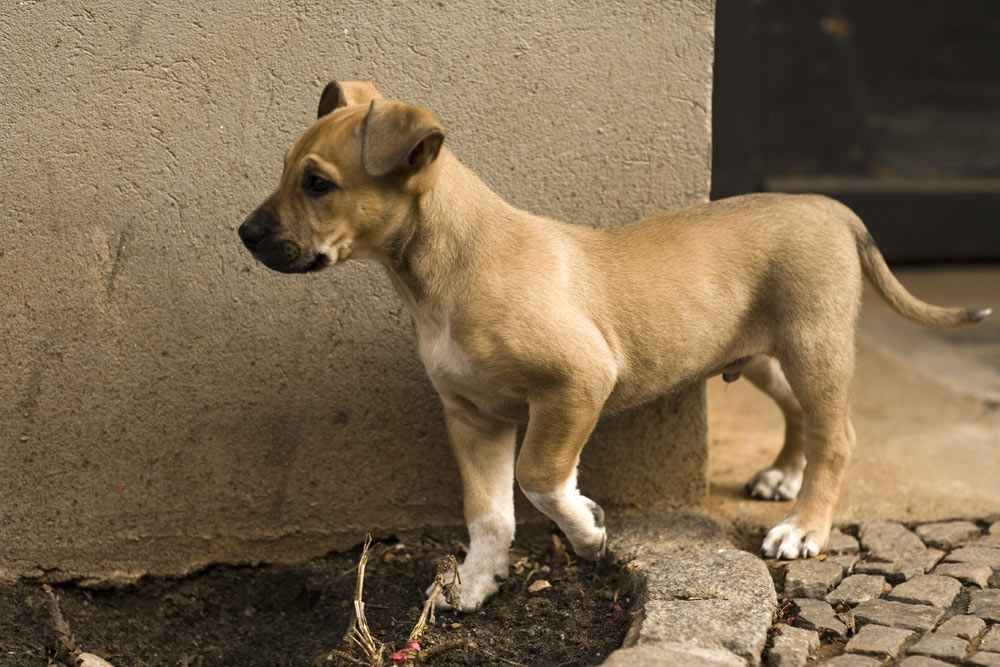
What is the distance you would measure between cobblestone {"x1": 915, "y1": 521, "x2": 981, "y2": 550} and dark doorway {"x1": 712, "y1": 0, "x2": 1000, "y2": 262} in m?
4.92

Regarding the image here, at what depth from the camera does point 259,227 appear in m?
3.55

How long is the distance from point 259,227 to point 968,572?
8.98ft

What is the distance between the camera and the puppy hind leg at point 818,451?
4.25 m

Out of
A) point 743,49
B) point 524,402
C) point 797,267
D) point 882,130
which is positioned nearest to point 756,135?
point 743,49

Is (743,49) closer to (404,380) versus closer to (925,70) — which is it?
(925,70)

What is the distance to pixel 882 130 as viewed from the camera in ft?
31.5

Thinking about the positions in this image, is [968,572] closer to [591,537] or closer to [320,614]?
[591,537]

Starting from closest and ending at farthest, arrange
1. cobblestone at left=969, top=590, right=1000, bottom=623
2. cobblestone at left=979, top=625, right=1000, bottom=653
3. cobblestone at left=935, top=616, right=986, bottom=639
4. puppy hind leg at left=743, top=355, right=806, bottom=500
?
cobblestone at left=979, top=625, right=1000, bottom=653, cobblestone at left=935, top=616, right=986, bottom=639, cobblestone at left=969, top=590, right=1000, bottom=623, puppy hind leg at left=743, top=355, right=806, bottom=500

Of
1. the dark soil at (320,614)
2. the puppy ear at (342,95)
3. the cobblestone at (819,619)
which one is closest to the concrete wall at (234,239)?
the dark soil at (320,614)

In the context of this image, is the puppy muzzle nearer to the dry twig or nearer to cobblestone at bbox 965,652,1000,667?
the dry twig

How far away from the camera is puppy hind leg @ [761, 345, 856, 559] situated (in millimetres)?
4254

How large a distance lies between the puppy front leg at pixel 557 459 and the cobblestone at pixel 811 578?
29.1 inches

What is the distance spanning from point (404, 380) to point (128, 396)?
1.06 meters

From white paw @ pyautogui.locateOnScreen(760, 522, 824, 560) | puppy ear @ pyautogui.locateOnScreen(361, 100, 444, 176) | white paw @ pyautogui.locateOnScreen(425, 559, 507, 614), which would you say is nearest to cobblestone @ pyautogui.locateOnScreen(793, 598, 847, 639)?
white paw @ pyautogui.locateOnScreen(760, 522, 824, 560)
